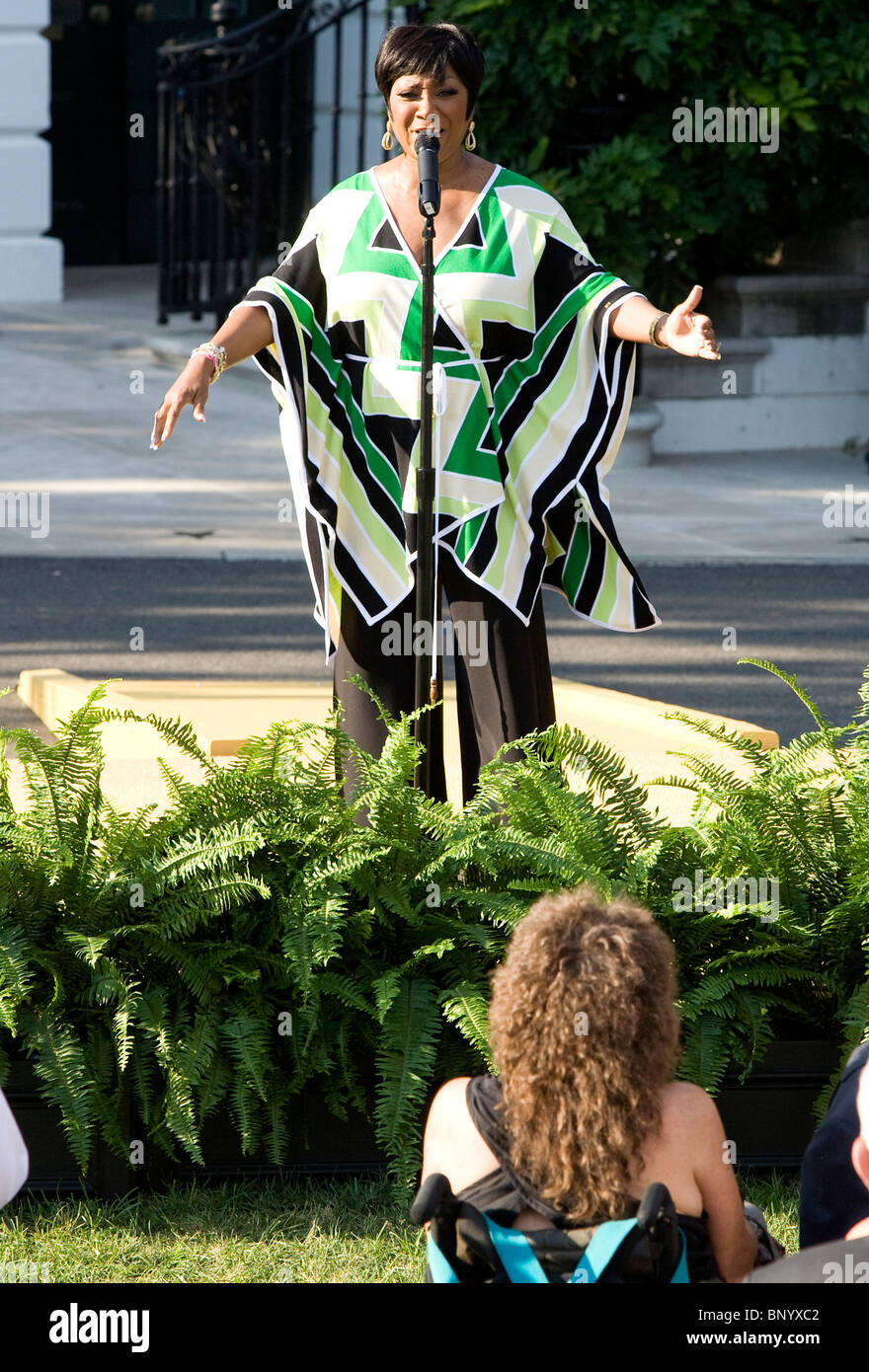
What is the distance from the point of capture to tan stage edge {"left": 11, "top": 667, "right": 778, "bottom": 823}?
536 cm

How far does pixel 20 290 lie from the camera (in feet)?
48.2

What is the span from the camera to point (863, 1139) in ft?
8.81

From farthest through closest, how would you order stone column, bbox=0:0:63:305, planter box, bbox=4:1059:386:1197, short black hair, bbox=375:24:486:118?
stone column, bbox=0:0:63:305
short black hair, bbox=375:24:486:118
planter box, bbox=4:1059:386:1197

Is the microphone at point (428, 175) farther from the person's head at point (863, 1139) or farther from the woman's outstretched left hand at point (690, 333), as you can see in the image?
the person's head at point (863, 1139)

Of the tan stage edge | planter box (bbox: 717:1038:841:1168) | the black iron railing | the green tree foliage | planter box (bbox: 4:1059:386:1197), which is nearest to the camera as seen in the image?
planter box (bbox: 4:1059:386:1197)

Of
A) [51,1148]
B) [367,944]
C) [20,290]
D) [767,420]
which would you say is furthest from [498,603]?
[20,290]

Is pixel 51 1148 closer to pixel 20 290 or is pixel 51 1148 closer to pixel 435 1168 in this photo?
pixel 435 1168

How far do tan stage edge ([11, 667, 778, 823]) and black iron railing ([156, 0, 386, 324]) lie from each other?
6820 millimetres

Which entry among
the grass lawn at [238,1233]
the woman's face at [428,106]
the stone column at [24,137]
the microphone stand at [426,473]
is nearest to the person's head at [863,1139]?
the grass lawn at [238,1233]

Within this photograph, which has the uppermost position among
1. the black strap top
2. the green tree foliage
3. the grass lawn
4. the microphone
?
the green tree foliage

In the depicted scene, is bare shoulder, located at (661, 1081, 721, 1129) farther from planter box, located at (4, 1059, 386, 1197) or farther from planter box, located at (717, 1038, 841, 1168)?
planter box, located at (4, 1059, 386, 1197)

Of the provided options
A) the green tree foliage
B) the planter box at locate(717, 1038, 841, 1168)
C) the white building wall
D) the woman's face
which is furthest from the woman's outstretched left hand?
the white building wall

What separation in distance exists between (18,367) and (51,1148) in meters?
10.2

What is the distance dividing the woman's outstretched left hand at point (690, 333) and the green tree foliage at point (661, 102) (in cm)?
812
